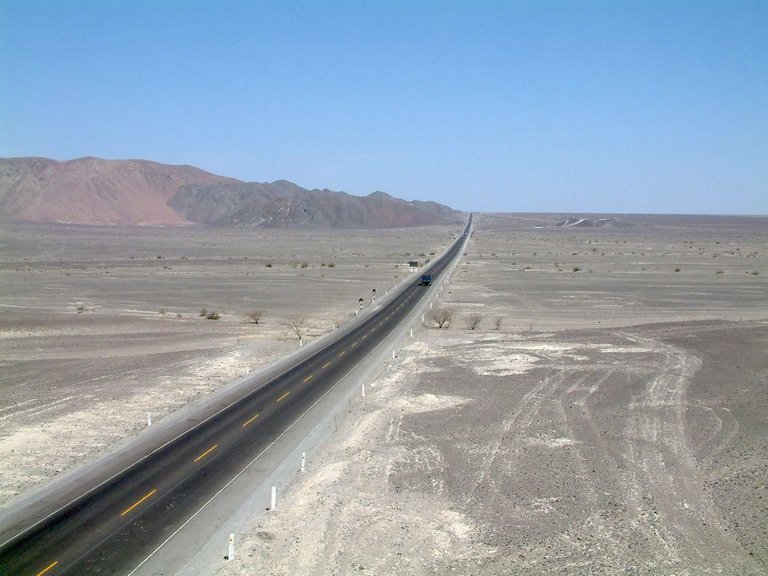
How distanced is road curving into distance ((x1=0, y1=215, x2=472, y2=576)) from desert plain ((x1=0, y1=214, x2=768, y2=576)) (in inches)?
76.8

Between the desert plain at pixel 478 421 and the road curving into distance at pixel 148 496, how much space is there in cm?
195

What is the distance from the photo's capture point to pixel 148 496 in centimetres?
1942

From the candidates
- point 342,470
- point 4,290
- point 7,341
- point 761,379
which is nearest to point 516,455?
point 342,470

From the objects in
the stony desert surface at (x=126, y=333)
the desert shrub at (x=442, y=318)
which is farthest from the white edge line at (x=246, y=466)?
the desert shrub at (x=442, y=318)

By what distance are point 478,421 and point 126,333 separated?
28.5 metres

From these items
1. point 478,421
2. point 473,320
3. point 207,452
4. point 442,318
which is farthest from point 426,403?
point 473,320

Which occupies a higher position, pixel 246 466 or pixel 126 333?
pixel 246 466

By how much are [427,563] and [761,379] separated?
23.5 metres

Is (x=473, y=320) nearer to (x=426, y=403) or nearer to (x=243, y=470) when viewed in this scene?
(x=426, y=403)

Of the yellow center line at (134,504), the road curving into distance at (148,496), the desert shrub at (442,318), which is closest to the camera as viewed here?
the road curving into distance at (148,496)

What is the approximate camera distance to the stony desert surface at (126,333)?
26.0 meters

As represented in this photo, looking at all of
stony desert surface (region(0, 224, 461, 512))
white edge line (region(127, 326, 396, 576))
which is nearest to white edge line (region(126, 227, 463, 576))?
white edge line (region(127, 326, 396, 576))

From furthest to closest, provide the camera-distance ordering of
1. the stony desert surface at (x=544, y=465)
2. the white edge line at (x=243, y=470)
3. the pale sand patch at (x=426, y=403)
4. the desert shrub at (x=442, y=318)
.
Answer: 1. the desert shrub at (x=442, y=318)
2. the pale sand patch at (x=426, y=403)
3. the stony desert surface at (x=544, y=465)
4. the white edge line at (x=243, y=470)

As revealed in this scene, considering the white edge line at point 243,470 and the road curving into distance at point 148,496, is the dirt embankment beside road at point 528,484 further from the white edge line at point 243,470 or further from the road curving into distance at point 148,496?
the road curving into distance at point 148,496
